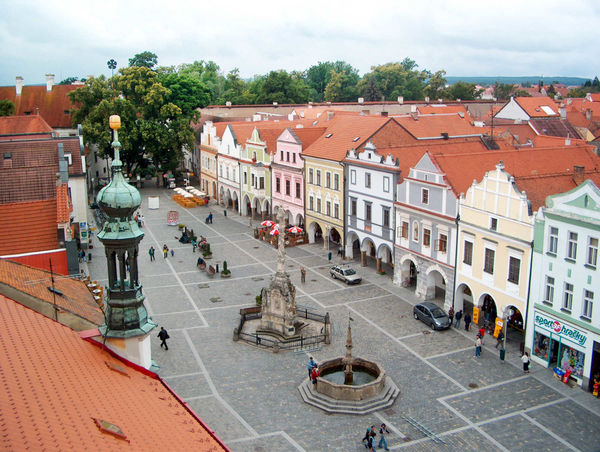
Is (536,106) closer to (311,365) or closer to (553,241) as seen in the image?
(553,241)

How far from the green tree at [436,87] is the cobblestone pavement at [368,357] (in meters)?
92.2

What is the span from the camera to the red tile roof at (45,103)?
273ft

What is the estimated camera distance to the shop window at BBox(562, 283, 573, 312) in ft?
95.3

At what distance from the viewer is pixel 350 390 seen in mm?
27219

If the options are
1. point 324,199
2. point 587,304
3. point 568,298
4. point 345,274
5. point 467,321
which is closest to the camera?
point 587,304

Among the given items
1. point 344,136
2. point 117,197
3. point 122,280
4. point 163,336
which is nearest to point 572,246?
point 163,336

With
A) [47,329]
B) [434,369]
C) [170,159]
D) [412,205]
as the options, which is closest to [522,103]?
[170,159]

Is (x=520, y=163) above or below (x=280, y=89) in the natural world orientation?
below

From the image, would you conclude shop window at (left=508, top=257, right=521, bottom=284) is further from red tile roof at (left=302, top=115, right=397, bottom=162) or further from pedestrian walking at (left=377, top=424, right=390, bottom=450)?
red tile roof at (left=302, top=115, right=397, bottom=162)

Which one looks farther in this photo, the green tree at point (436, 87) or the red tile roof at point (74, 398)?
the green tree at point (436, 87)

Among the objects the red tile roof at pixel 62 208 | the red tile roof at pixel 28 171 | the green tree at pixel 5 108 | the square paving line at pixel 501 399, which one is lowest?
the square paving line at pixel 501 399

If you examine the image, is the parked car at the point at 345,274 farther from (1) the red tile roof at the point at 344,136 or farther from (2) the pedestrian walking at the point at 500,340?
(2) the pedestrian walking at the point at 500,340

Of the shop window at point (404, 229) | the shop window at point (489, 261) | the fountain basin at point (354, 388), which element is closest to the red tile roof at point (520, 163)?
the shop window at point (489, 261)

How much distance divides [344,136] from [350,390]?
2883 cm
